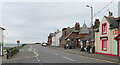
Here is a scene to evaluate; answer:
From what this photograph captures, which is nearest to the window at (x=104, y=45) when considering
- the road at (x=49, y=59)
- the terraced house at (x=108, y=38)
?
the terraced house at (x=108, y=38)

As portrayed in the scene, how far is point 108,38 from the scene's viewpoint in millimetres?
26000

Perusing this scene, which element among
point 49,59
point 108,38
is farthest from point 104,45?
point 49,59

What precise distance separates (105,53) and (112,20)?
5.78m

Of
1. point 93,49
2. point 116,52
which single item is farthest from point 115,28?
point 93,49

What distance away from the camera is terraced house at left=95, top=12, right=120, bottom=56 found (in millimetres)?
23562

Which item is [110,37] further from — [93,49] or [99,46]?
[93,49]

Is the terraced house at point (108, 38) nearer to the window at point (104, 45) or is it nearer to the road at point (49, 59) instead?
the window at point (104, 45)

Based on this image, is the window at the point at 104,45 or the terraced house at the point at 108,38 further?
the window at the point at 104,45

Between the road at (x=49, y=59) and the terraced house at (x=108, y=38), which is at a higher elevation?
the terraced house at (x=108, y=38)

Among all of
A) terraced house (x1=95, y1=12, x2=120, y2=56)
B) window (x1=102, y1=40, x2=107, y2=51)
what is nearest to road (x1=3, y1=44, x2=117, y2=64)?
terraced house (x1=95, y1=12, x2=120, y2=56)

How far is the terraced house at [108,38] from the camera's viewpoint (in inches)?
928

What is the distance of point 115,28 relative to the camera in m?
24.2

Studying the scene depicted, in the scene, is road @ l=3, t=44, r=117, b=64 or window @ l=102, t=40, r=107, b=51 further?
window @ l=102, t=40, r=107, b=51

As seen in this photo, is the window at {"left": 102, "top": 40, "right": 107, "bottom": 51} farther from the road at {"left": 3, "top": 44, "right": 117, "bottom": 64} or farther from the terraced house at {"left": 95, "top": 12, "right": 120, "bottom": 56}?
the road at {"left": 3, "top": 44, "right": 117, "bottom": 64}
